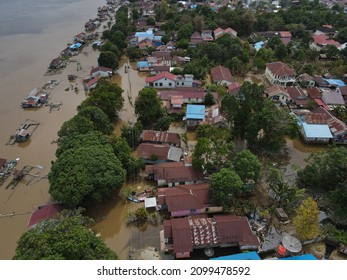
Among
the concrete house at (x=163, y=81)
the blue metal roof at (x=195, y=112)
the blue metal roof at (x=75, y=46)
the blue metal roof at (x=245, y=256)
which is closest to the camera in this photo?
the blue metal roof at (x=245, y=256)

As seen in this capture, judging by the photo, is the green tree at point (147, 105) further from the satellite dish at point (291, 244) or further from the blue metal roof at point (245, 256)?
the satellite dish at point (291, 244)

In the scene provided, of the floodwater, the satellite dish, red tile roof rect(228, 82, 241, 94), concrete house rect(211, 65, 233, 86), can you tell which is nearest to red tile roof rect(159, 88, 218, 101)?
red tile roof rect(228, 82, 241, 94)

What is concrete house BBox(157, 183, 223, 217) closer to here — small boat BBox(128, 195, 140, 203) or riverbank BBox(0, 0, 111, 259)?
small boat BBox(128, 195, 140, 203)

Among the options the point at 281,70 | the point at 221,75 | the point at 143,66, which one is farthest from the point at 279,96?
the point at 143,66

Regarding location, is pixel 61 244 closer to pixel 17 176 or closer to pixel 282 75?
pixel 17 176

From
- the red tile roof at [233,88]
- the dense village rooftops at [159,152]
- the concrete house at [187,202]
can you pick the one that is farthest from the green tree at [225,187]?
the red tile roof at [233,88]

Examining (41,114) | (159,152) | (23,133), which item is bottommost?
(41,114)

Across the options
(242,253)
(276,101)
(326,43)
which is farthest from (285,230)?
(326,43)
